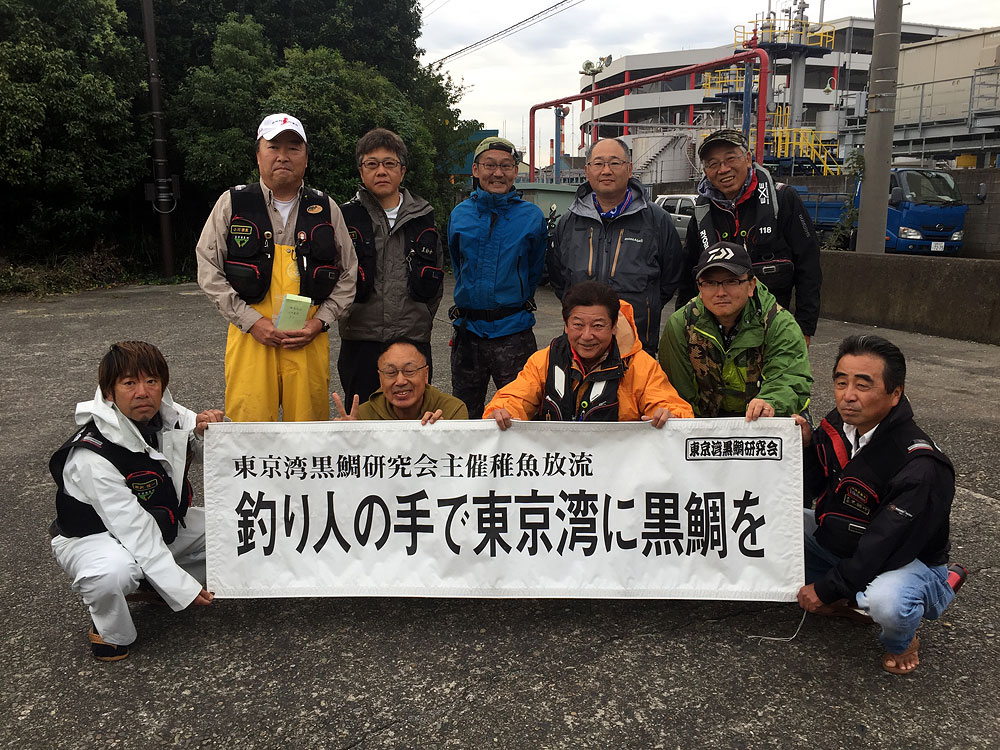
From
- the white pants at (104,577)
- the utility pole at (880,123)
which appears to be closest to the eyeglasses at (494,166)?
the white pants at (104,577)

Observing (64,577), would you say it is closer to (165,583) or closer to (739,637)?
(165,583)

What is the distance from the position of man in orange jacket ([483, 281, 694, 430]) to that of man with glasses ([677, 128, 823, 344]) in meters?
1.08

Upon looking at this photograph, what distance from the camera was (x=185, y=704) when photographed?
245 centimetres

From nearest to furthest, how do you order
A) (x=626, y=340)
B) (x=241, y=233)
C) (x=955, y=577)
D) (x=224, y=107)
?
(x=955, y=577), (x=626, y=340), (x=241, y=233), (x=224, y=107)

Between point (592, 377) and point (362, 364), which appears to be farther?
point (362, 364)

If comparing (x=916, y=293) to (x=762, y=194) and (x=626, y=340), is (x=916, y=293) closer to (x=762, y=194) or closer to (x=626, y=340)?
(x=762, y=194)

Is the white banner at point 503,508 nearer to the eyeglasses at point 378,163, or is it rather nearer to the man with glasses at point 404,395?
the man with glasses at point 404,395

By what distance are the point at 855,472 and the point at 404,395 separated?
5.89 feet

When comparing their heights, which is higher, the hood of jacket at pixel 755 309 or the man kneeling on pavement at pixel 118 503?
the hood of jacket at pixel 755 309

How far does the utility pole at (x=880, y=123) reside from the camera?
8242 mm

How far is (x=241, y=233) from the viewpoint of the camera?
3.48 metres

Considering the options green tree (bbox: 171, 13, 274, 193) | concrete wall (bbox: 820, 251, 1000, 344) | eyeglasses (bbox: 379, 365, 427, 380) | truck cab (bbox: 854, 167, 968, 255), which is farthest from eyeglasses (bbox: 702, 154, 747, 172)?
green tree (bbox: 171, 13, 274, 193)

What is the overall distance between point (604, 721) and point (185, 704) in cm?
134

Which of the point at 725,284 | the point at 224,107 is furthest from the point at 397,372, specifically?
the point at 224,107
